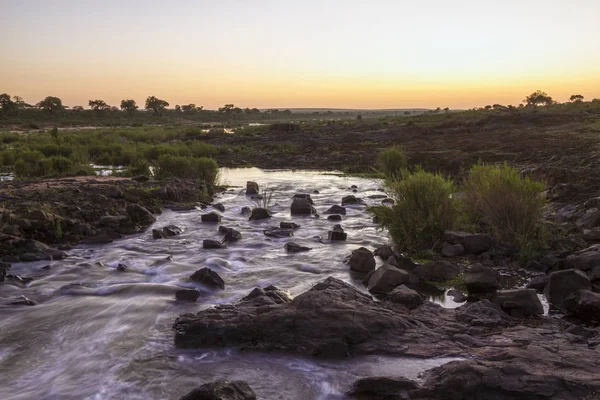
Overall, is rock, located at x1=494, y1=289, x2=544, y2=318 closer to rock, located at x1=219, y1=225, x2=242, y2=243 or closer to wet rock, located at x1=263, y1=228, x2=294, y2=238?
wet rock, located at x1=263, y1=228, x2=294, y2=238

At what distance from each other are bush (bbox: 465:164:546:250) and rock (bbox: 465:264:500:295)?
1.68 m

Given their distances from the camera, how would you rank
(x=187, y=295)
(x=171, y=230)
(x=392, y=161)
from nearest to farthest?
(x=187, y=295), (x=171, y=230), (x=392, y=161)

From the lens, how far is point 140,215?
45.3 ft

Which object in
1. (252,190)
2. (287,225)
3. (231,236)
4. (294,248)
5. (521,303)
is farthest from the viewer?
(252,190)

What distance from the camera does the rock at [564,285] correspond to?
7121 millimetres

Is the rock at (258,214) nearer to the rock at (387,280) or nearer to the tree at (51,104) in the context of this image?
the rock at (387,280)

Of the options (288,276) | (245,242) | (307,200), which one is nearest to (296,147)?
(307,200)

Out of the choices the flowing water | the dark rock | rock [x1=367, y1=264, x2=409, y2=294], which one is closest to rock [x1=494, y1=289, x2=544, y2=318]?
rock [x1=367, y1=264, x2=409, y2=294]

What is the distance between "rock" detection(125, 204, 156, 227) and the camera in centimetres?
1363

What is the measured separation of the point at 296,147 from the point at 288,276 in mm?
27458

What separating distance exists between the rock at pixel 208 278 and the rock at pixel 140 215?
533cm

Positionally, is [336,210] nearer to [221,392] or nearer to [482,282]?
[482,282]

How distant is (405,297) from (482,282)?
4.99ft

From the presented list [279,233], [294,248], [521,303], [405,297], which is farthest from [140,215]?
[521,303]
